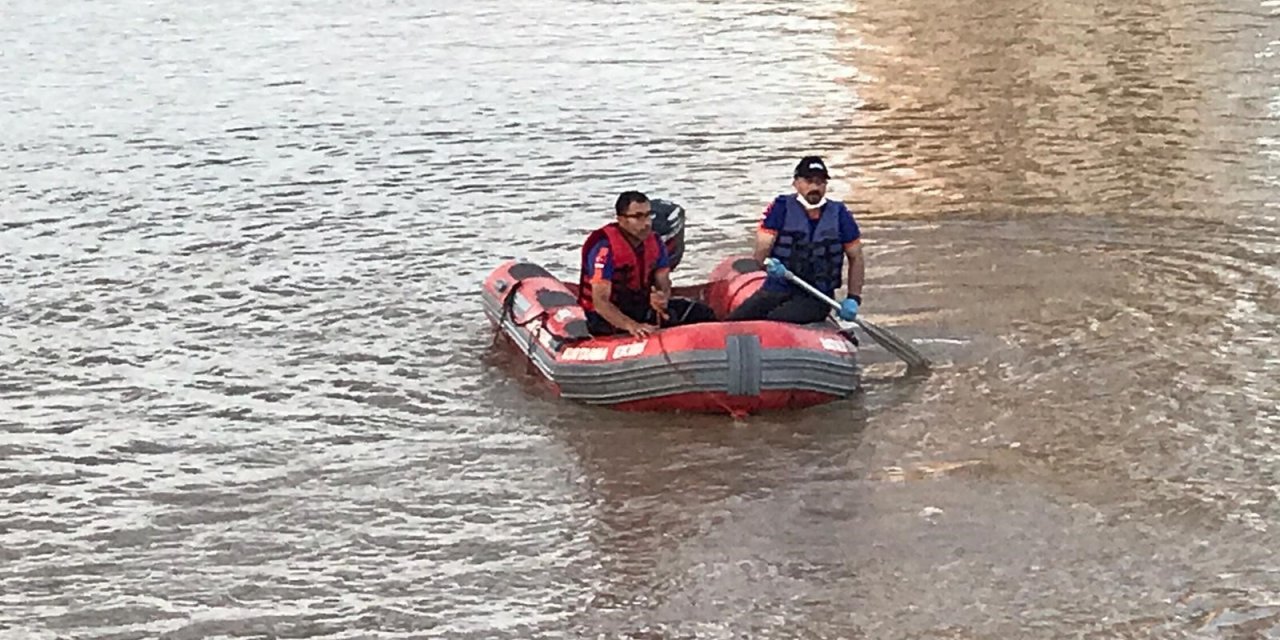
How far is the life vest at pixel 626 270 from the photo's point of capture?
28.5ft

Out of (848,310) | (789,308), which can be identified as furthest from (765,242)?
(848,310)

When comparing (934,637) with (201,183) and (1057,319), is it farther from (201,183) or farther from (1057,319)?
(201,183)

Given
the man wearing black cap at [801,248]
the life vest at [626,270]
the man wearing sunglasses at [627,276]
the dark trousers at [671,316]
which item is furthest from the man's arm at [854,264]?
the life vest at [626,270]

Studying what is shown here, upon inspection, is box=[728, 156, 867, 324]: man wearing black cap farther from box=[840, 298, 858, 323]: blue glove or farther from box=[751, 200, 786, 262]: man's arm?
box=[840, 298, 858, 323]: blue glove

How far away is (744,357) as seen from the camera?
8250 mm

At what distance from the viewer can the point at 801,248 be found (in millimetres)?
8930

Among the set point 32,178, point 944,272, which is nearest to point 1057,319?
point 944,272

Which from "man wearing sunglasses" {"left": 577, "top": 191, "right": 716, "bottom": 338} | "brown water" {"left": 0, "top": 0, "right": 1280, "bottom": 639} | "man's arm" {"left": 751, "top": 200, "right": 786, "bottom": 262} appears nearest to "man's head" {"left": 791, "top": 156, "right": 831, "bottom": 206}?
"man's arm" {"left": 751, "top": 200, "right": 786, "bottom": 262}

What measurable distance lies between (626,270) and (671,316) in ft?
1.20

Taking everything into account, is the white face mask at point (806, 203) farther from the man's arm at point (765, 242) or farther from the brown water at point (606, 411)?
the brown water at point (606, 411)

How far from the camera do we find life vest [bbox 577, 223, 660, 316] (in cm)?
867

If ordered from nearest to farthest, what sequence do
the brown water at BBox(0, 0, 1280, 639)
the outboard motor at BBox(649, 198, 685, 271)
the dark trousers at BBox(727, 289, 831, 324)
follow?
the brown water at BBox(0, 0, 1280, 639), the dark trousers at BBox(727, 289, 831, 324), the outboard motor at BBox(649, 198, 685, 271)

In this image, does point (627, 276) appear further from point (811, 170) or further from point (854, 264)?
point (854, 264)

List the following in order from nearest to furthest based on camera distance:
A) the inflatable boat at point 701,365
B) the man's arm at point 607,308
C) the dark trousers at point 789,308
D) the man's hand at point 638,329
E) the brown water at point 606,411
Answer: the brown water at point 606,411
the inflatable boat at point 701,365
the man's hand at point 638,329
the man's arm at point 607,308
the dark trousers at point 789,308
